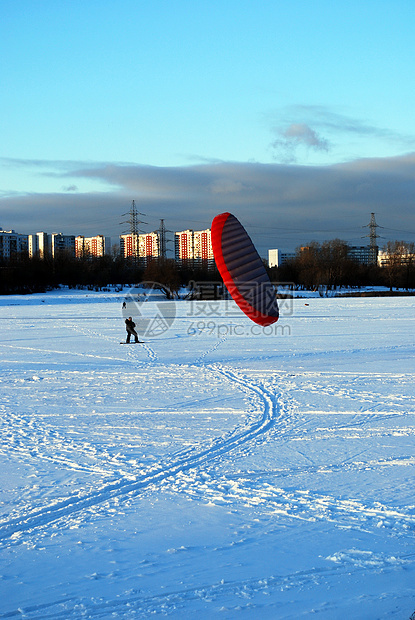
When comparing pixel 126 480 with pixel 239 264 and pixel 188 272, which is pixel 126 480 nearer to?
pixel 239 264

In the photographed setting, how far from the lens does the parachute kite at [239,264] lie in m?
7.57

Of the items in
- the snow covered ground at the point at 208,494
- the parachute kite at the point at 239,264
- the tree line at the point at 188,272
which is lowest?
the snow covered ground at the point at 208,494

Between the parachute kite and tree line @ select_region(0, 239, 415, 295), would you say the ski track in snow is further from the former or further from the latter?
tree line @ select_region(0, 239, 415, 295)

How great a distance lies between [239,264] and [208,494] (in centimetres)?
335

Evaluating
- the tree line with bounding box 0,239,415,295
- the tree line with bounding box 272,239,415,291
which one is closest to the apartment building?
the tree line with bounding box 0,239,415,295

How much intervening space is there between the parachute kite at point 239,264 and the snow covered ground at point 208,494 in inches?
62.7

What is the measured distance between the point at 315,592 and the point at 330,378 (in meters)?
7.80

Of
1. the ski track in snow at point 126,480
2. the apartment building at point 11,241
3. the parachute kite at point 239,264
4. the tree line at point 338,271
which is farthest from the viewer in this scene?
the apartment building at point 11,241

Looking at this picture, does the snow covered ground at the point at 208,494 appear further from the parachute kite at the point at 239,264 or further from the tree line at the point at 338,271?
the tree line at the point at 338,271

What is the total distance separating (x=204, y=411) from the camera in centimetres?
859

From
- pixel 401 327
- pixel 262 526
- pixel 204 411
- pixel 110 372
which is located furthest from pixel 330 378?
pixel 401 327

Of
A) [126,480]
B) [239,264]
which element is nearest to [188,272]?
[239,264]

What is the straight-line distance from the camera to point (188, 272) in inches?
2382

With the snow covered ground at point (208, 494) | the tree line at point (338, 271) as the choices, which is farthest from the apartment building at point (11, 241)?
the snow covered ground at point (208, 494)
